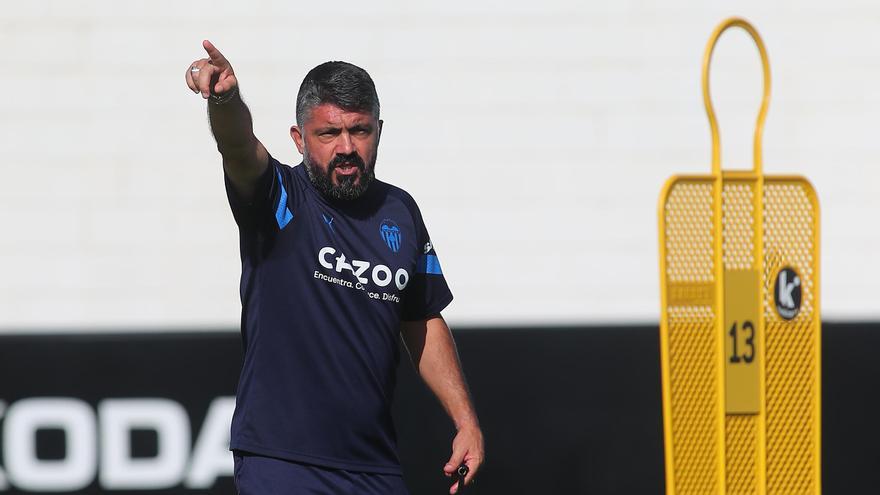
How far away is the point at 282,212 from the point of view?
120 inches

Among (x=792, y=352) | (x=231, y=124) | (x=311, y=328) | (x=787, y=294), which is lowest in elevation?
(x=792, y=352)

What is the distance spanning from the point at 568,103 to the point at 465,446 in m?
2.21

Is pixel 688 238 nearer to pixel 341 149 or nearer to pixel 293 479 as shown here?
pixel 341 149

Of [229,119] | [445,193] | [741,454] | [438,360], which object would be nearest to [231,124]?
[229,119]

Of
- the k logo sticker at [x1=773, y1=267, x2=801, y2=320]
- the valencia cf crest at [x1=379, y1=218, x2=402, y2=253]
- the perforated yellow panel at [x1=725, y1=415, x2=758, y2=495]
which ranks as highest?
the valencia cf crest at [x1=379, y1=218, x2=402, y2=253]

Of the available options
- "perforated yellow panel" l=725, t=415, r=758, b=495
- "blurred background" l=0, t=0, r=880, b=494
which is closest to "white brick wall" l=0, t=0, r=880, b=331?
"blurred background" l=0, t=0, r=880, b=494

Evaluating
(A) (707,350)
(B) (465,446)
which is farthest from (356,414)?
(A) (707,350)

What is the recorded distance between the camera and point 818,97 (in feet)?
16.9

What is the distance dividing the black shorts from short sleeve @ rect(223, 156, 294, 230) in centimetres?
50

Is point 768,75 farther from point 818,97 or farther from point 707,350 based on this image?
point 707,350

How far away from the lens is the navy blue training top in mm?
3025

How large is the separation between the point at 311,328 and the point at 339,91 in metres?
0.51

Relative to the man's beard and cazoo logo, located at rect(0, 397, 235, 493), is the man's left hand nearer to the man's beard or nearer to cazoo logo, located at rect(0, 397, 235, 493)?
the man's beard

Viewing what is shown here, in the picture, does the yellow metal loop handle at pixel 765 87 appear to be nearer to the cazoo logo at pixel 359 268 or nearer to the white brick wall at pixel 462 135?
the white brick wall at pixel 462 135
